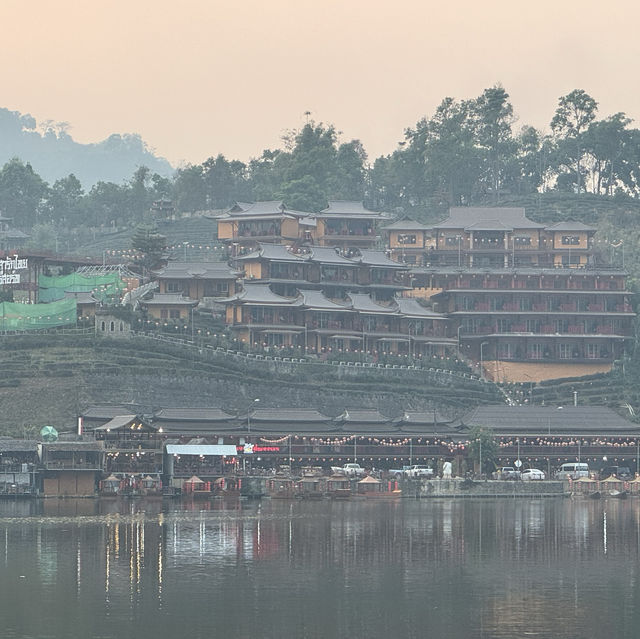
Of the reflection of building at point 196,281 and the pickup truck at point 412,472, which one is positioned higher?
the reflection of building at point 196,281

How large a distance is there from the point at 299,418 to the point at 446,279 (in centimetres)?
4674

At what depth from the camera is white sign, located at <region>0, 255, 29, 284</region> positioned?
18062cm

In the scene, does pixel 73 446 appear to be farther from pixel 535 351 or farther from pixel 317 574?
pixel 535 351

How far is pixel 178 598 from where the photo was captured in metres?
70.1

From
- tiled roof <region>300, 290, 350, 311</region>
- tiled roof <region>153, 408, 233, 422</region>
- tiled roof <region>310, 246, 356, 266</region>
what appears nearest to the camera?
tiled roof <region>153, 408, 233, 422</region>

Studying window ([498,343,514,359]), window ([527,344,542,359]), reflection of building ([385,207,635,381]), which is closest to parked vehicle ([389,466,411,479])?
reflection of building ([385,207,635,381])

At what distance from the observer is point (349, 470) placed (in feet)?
495

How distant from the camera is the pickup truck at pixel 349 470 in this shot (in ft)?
490

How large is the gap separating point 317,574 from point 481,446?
75988 mm

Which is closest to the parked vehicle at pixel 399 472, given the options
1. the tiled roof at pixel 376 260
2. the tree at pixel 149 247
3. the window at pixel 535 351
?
the window at pixel 535 351

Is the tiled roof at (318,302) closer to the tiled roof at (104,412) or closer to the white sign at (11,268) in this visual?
the white sign at (11,268)

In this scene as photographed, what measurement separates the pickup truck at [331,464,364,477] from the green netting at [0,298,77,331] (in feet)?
121

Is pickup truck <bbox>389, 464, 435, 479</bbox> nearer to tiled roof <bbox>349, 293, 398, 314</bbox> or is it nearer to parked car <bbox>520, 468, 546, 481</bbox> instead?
parked car <bbox>520, 468, 546, 481</bbox>

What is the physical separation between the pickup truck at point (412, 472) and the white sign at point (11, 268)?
54.3 metres
